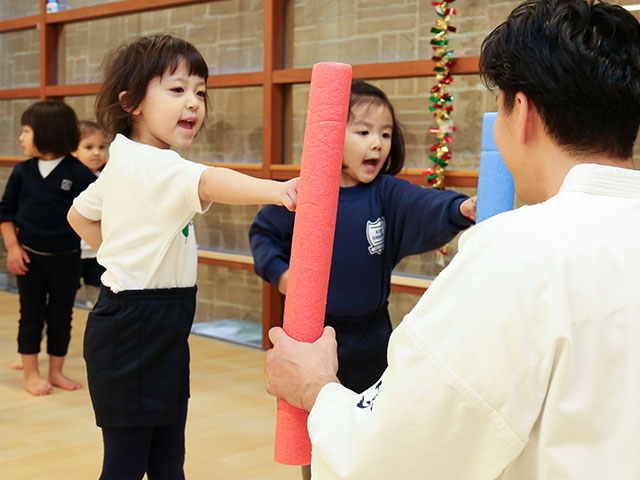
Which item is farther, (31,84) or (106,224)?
(31,84)

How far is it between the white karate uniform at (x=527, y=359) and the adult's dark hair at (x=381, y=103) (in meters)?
1.31

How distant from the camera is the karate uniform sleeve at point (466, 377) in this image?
75cm

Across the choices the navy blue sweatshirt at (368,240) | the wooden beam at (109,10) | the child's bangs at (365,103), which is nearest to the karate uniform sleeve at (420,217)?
the navy blue sweatshirt at (368,240)

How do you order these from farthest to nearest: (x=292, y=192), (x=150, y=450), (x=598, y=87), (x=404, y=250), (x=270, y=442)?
1. (x=270, y=442)
2. (x=404, y=250)
3. (x=150, y=450)
4. (x=292, y=192)
5. (x=598, y=87)

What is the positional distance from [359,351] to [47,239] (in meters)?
2.06

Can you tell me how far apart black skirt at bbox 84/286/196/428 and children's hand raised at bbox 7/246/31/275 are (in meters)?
1.94

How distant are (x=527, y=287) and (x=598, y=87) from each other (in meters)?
0.25

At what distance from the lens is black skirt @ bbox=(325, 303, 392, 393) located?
194 centimetres

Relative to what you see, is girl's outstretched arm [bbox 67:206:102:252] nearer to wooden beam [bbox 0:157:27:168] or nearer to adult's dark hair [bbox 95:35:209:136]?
adult's dark hair [bbox 95:35:209:136]

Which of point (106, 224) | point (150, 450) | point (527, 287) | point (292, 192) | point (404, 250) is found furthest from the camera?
point (404, 250)

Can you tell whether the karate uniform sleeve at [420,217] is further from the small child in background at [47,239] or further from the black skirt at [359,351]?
the small child in background at [47,239]

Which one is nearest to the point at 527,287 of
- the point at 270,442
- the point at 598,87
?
the point at 598,87

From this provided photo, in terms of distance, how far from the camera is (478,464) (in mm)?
779

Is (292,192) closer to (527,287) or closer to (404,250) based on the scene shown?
(527,287)
